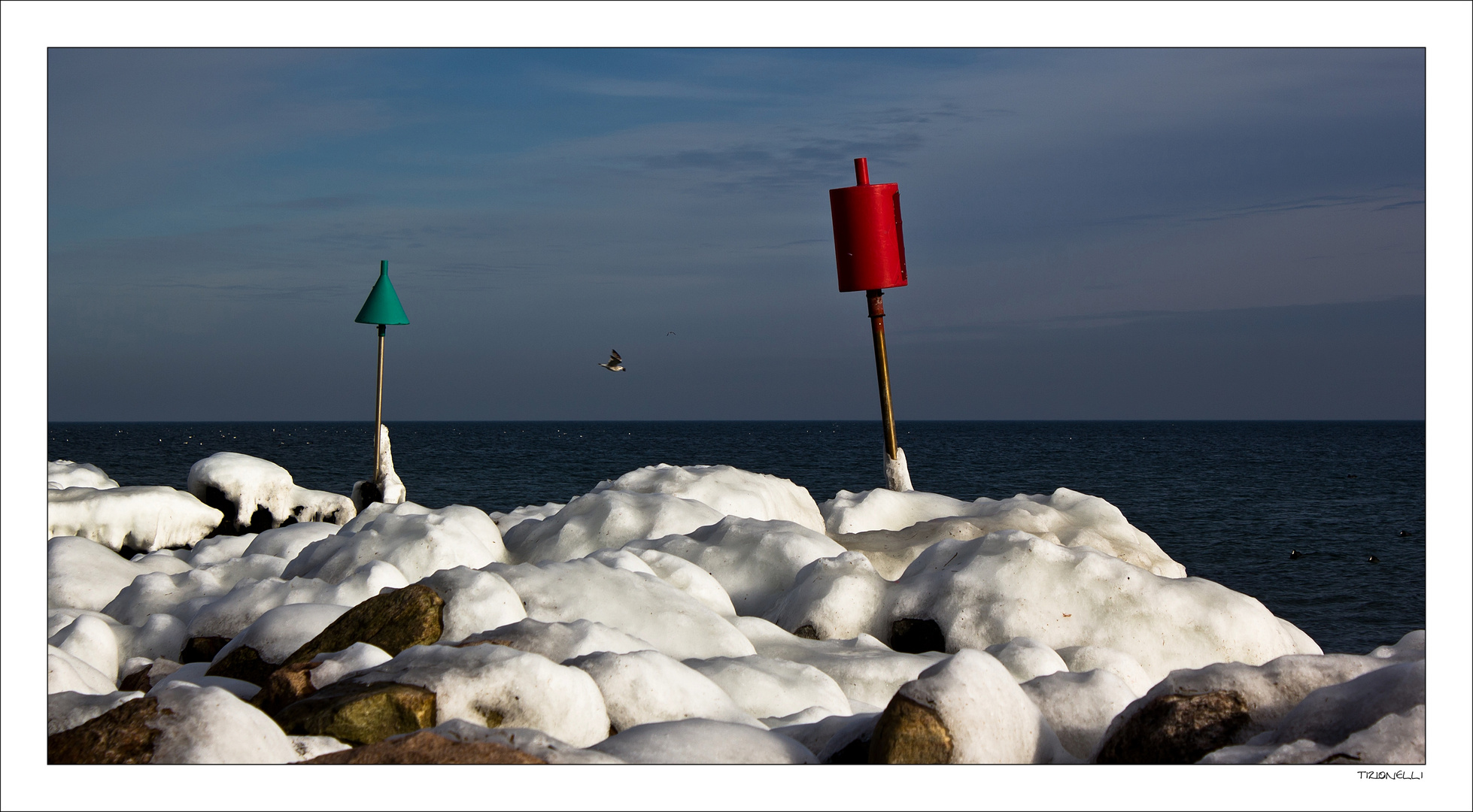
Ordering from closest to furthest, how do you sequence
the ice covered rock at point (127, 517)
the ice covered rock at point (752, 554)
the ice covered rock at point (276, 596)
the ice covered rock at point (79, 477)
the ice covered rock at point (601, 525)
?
1. the ice covered rock at point (276, 596)
2. the ice covered rock at point (752, 554)
3. the ice covered rock at point (601, 525)
4. the ice covered rock at point (127, 517)
5. the ice covered rock at point (79, 477)

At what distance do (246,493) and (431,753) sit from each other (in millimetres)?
15892

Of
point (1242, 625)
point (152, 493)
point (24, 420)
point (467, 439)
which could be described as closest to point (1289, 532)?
point (1242, 625)

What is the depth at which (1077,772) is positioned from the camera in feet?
11.6

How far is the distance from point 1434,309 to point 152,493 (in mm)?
16020

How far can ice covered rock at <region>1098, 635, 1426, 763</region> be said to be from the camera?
3.85 meters

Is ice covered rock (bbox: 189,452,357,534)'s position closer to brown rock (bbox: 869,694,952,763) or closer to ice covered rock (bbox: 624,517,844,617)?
ice covered rock (bbox: 624,517,844,617)

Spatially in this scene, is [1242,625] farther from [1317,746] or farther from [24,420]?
[24,420]

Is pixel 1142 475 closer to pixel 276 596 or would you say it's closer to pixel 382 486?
pixel 382 486

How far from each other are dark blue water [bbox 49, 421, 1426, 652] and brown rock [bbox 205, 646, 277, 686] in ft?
12.0

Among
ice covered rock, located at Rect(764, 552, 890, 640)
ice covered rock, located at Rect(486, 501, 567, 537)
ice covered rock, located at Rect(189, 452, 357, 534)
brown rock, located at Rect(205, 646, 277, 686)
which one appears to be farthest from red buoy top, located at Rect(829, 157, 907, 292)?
ice covered rock, located at Rect(189, 452, 357, 534)

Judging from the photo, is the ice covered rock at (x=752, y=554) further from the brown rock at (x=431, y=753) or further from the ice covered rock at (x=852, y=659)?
the brown rock at (x=431, y=753)

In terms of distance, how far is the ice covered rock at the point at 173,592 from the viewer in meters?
6.98

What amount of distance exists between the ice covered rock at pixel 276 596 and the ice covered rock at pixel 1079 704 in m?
3.62

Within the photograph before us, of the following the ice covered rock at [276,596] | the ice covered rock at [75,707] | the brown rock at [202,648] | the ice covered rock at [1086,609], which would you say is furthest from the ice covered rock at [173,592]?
the ice covered rock at [1086,609]
